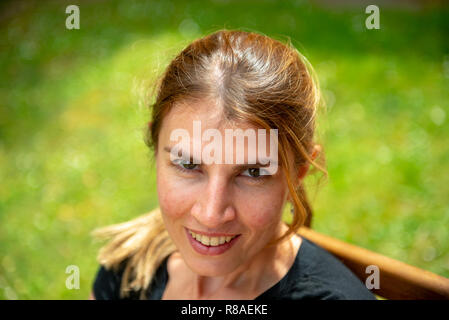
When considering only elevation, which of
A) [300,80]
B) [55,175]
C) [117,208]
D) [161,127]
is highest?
[300,80]

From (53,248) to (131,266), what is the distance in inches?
47.9

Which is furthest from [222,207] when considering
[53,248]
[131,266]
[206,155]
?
[53,248]

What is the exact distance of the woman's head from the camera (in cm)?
105

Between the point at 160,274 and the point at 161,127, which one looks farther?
the point at 160,274

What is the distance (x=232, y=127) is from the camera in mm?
1043

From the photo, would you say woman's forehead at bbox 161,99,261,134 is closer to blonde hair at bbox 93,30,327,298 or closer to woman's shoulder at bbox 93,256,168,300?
blonde hair at bbox 93,30,327,298

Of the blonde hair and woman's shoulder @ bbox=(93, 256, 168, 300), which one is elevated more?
the blonde hair

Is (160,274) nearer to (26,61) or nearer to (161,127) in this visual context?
(161,127)

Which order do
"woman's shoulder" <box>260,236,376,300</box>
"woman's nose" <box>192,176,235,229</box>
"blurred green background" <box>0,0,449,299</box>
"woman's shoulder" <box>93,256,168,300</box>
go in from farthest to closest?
1. "blurred green background" <box>0,0,449,299</box>
2. "woman's shoulder" <box>93,256,168,300</box>
3. "woman's shoulder" <box>260,236,376,300</box>
4. "woman's nose" <box>192,176,235,229</box>

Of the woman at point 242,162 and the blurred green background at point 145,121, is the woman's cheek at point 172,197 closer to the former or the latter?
the woman at point 242,162

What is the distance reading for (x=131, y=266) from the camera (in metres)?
1.48

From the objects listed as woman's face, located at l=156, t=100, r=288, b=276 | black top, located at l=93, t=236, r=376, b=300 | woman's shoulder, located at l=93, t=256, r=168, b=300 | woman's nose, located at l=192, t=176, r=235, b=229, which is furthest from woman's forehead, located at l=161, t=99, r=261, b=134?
woman's shoulder, located at l=93, t=256, r=168, b=300
